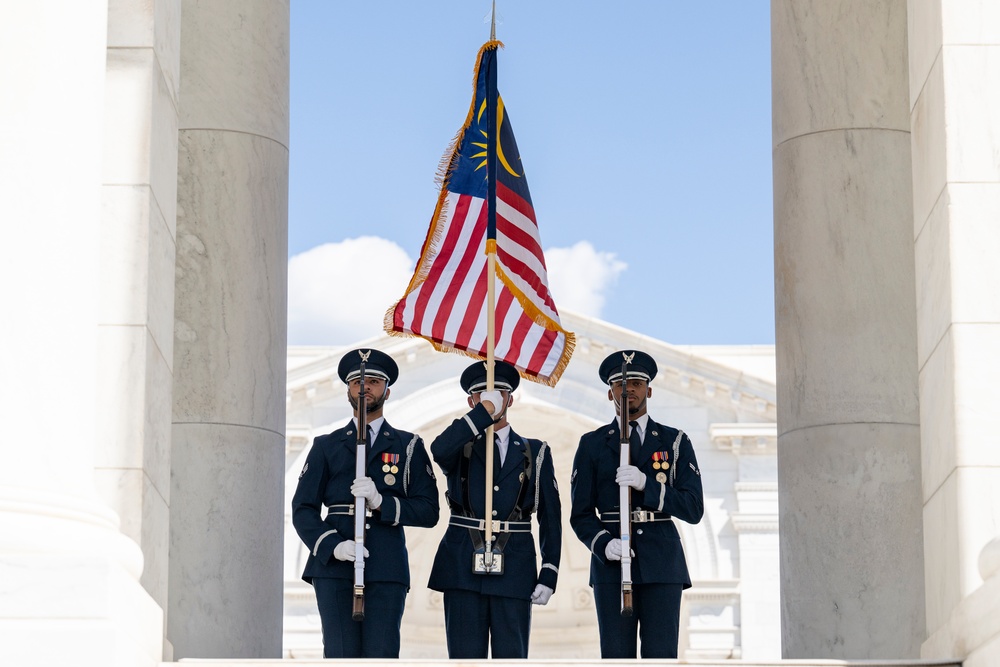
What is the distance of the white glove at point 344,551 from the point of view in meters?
19.0

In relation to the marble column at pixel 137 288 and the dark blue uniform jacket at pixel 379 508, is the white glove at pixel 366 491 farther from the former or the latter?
the marble column at pixel 137 288

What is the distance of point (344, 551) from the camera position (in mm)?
19016

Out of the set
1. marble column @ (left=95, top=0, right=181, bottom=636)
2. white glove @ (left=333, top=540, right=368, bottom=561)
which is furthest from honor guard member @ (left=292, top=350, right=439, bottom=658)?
marble column @ (left=95, top=0, right=181, bottom=636)

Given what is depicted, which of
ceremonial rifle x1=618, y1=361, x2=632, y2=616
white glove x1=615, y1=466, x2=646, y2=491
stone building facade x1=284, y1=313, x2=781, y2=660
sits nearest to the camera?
ceremonial rifle x1=618, y1=361, x2=632, y2=616

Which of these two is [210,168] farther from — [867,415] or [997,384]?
[997,384]

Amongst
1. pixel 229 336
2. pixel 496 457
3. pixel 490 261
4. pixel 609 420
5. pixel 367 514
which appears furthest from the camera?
pixel 609 420

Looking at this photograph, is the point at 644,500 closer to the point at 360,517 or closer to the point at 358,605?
the point at 360,517

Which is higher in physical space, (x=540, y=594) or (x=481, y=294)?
(x=481, y=294)

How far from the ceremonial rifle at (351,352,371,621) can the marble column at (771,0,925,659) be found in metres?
4.85

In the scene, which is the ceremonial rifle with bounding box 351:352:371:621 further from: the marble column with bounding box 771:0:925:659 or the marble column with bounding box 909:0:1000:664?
the marble column with bounding box 909:0:1000:664

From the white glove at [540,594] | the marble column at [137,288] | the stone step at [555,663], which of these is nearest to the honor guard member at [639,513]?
the white glove at [540,594]

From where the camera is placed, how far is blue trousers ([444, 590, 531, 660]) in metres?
19.2

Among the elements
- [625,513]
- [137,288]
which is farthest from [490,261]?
[137,288]

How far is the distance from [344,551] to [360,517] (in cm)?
36
